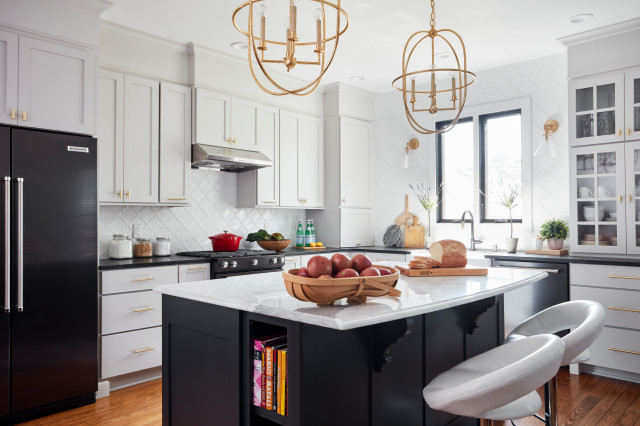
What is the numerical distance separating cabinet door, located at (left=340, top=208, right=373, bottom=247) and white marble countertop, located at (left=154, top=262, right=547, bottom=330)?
9.68ft

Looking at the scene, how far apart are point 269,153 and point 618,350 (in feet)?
A: 11.5

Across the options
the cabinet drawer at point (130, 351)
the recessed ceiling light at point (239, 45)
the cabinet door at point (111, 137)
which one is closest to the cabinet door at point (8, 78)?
the cabinet door at point (111, 137)

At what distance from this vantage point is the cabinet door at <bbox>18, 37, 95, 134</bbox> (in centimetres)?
313

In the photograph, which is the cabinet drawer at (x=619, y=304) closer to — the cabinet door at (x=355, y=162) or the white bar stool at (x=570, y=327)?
the white bar stool at (x=570, y=327)

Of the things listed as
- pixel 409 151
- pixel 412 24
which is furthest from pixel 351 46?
pixel 409 151

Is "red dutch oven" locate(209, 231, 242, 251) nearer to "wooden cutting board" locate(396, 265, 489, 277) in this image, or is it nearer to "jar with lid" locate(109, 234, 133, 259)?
"jar with lid" locate(109, 234, 133, 259)

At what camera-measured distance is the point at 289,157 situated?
17.2 ft

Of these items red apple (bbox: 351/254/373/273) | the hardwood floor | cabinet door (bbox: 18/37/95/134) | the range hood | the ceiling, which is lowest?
the hardwood floor

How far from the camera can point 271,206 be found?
5.02 metres

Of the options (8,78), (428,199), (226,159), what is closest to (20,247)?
(8,78)

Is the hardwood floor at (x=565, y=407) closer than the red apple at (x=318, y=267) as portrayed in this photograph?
No

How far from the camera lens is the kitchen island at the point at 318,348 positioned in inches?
64.8

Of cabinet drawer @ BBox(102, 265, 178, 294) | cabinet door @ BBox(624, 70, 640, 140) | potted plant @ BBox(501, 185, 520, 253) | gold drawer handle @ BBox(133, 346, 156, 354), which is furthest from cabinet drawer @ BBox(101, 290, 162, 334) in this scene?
cabinet door @ BBox(624, 70, 640, 140)

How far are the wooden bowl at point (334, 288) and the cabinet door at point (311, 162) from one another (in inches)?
144
